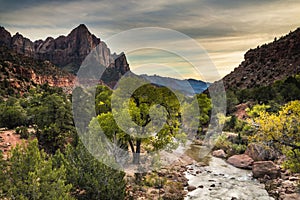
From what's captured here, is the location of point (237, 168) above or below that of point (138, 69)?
below

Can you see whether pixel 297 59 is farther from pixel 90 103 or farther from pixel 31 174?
pixel 31 174

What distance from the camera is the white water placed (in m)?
20.5

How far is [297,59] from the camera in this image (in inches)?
3295

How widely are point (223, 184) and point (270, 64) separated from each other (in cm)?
8153

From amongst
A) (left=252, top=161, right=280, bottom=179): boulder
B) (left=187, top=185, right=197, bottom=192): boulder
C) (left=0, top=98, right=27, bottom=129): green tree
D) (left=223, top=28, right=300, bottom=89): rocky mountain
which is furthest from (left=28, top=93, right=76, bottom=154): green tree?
(left=223, top=28, right=300, bottom=89): rocky mountain

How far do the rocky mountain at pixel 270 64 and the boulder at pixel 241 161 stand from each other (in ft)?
183

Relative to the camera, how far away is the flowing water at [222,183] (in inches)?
809

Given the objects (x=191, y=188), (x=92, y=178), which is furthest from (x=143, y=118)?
(x=92, y=178)

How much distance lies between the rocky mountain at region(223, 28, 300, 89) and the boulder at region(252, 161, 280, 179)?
5933 centimetres

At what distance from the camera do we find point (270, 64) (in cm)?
9406

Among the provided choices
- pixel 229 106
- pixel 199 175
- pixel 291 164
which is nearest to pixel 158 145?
pixel 199 175

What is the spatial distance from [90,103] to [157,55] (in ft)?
55.6

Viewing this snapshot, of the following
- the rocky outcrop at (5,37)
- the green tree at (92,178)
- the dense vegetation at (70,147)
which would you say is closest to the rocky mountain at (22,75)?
the dense vegetation at (70,147)

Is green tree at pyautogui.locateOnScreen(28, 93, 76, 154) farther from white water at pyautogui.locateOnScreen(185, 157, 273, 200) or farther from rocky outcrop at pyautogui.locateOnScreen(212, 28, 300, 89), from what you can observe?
rocky outcrop at pyautogui.locateOnScreen(212, 28, 300, 89)
